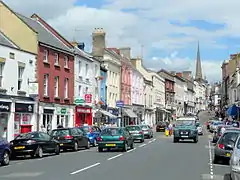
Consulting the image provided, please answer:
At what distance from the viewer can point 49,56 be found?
4462 centimetres

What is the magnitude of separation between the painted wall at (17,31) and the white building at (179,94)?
91588mm

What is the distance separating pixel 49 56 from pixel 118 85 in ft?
91.4

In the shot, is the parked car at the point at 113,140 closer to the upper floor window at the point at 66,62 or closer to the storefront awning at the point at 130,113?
the upper floor window at the point at 66,62

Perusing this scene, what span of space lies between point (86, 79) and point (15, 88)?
689 inches

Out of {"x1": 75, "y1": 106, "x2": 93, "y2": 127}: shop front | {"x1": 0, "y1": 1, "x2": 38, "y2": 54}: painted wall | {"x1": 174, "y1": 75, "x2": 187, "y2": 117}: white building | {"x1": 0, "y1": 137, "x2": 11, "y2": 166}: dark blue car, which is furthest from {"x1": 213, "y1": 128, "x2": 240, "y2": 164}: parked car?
{"x1": 174, "y1": 75, "x2": 187, "y2": 117}: white building

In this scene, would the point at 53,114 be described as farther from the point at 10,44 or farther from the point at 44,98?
the point at 10,44

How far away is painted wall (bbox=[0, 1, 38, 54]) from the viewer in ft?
136

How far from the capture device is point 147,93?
9462 centimetres

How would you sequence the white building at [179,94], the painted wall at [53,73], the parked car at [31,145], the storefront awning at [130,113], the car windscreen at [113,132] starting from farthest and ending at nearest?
the white building at [179,94], the storefront awning at [130,113], the painted wall at [53,73], the car windscreen at [113,132], the parked car at [31,145]

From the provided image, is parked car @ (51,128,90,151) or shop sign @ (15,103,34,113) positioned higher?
shop sign @ (15,103,34,113)

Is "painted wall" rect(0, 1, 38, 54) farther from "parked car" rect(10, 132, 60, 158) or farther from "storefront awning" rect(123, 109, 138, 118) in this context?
"storefront awning" rect(123, 109, 138, 118)

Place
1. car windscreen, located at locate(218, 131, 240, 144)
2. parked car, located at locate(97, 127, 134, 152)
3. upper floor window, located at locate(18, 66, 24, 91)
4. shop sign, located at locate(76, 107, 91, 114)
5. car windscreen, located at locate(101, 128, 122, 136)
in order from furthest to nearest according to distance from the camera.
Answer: shop sign, located at locate(76, 107, 91, 114) < upper floor window, located at locate(18, 66, 24, 91) < car windscreen, located at locate(101, 128, 122, 136) < parked car, located at locate(97, 127, 134, 152) < car windscreen, located at locate(218, 131, 240, 144)

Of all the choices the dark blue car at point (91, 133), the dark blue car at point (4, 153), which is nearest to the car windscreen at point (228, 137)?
the dark blue car at point (4, 153)

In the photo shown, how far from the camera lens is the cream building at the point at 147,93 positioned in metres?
92.4
